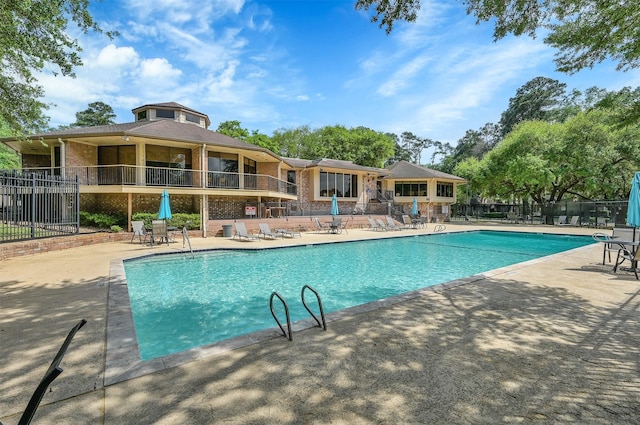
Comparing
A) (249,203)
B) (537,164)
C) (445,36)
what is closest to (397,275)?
(445,36)

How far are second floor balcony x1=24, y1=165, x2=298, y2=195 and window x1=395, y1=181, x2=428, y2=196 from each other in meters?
16.9

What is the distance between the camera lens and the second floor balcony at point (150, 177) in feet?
49.4

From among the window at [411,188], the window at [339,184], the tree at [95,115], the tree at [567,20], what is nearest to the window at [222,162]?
the window at [339,184]

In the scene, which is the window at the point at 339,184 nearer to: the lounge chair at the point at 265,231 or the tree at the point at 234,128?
the lounge chair at the point at 265,231

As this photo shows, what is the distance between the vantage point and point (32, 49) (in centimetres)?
700

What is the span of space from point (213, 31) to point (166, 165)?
774 centimetres

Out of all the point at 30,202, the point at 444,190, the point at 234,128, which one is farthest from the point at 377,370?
the point at 234,128

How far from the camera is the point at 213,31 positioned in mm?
13398

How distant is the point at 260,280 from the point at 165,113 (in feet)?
59.3

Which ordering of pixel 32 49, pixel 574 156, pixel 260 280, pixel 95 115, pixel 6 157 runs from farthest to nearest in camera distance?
pixel 95 115, pixel 6 157, pixel 574 156, pixel 260 280, pixel 32 49

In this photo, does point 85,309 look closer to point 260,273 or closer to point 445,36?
point 260,273

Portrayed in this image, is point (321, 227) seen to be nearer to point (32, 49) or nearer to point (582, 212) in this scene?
point (32, 49)

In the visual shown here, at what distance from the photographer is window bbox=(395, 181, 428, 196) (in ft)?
96.6

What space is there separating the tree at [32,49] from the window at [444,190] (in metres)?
28.3
